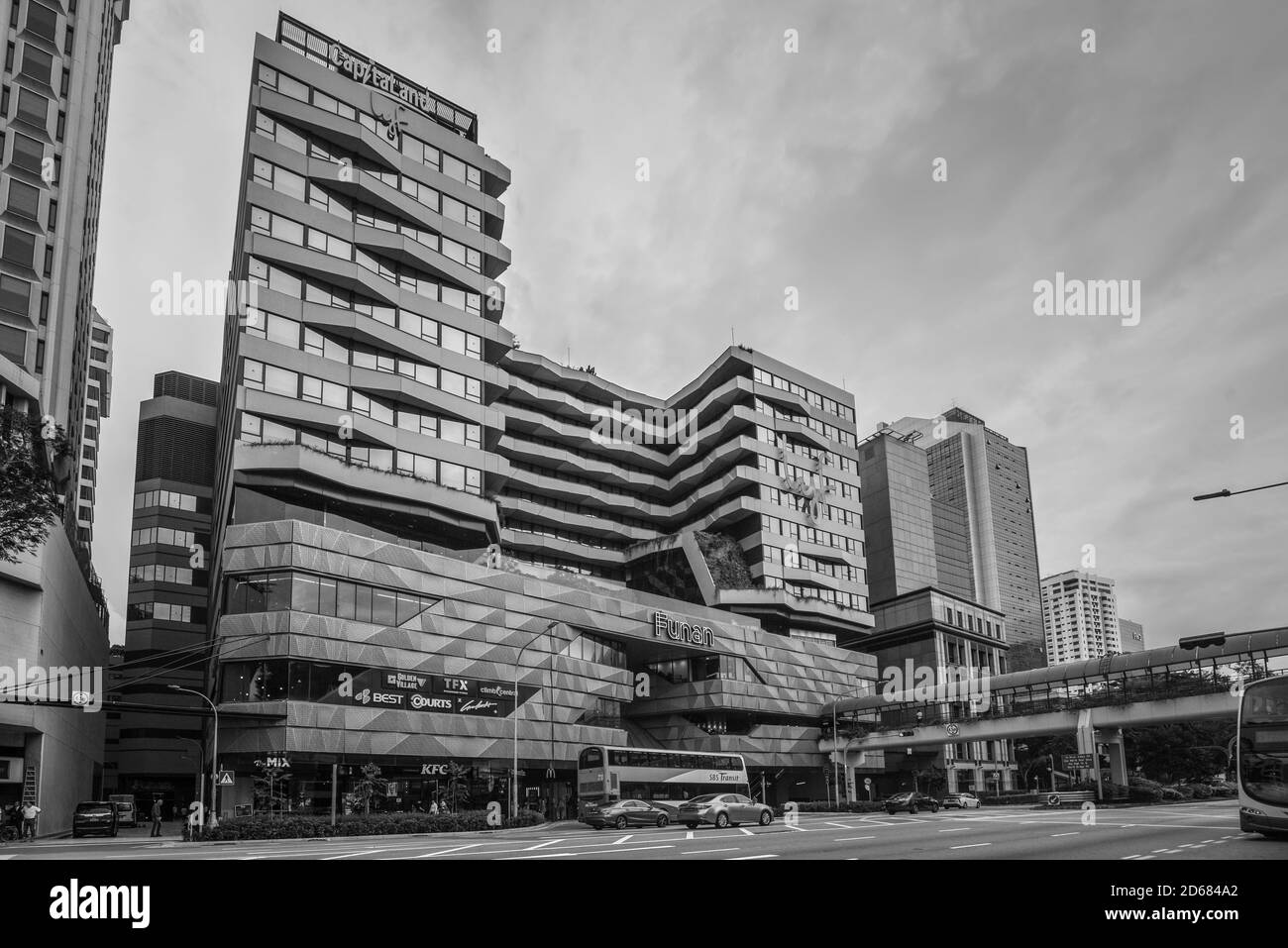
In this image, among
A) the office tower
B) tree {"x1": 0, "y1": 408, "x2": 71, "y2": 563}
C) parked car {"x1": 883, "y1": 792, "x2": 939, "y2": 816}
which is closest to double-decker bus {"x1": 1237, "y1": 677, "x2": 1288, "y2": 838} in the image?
tree {"x1": 0, "y1": 408, "x2": 71, "y2": 563}

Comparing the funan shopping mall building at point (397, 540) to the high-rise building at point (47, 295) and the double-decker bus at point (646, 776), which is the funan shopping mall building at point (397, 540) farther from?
the high-rise building at point (47, 295)

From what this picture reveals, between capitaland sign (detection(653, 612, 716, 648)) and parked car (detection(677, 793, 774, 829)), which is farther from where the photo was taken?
capitaland sign (detection(653, 612, 716, 648))

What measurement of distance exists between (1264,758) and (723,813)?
75.9ft

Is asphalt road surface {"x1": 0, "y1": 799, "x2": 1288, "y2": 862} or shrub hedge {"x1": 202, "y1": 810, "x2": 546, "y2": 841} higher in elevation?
asphalt road surface {"x1": 0, "y1": 799, "x2": 1288, "y2": 862}

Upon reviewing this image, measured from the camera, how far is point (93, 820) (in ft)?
156

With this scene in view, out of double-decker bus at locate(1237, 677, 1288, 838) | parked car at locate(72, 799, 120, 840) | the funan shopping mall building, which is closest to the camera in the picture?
double-decker bus at locate(1237, 677, 1288, 838)

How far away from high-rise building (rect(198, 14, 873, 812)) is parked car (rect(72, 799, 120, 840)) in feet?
18.0

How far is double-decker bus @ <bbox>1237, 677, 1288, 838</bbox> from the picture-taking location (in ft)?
75.0

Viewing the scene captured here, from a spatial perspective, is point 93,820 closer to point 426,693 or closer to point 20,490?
point 426,693

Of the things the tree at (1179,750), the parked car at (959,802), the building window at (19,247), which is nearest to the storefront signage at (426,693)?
the building window at (19,247)

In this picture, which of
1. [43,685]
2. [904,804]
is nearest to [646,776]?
[904,804]

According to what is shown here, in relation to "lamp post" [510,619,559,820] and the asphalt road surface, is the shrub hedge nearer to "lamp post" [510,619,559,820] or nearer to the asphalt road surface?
the asphalt road surface
